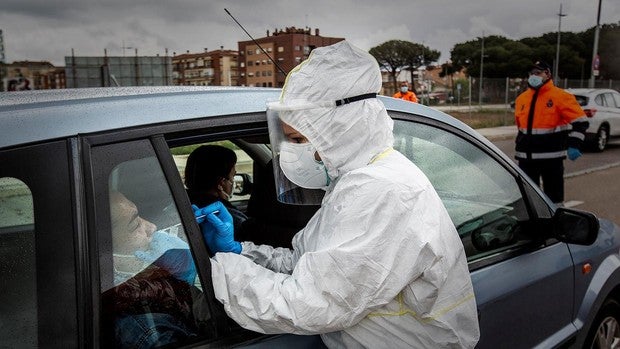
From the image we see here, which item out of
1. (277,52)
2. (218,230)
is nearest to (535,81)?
(277,52)

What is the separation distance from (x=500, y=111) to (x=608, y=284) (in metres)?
28.3

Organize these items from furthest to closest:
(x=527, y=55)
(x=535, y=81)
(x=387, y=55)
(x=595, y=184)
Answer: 1. (x=527, y=55)
2. (x=387, y=55)
3. (x=595, y=184)
4. (x=535, y=81)

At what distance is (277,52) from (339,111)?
0.81 metres

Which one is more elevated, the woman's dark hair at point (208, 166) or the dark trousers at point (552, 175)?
the woman's dark hair at point (208, 166)

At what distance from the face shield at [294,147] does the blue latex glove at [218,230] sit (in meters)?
0.27

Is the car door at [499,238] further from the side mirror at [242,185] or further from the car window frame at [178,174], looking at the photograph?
the side mirror at [242,185]

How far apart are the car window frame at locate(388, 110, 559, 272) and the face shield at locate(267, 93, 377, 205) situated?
391 mm

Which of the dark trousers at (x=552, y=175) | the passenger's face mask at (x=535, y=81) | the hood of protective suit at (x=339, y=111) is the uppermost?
the passenger's face mask at (x=535, y=81)

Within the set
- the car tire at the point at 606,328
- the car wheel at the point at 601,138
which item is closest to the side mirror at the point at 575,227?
the car tire at the point at 606,328

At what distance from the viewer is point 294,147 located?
1.71m

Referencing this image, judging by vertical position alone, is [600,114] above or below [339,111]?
below

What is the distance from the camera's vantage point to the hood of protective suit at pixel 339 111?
1532 mm

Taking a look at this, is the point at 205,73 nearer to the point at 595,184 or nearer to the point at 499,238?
the point at 595,184

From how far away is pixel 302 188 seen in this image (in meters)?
1.96
